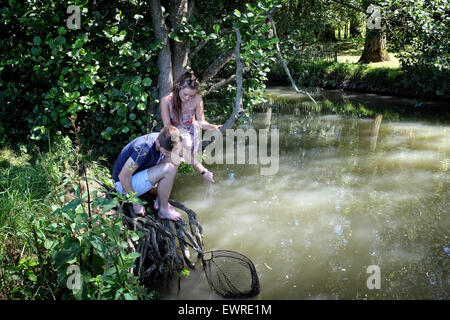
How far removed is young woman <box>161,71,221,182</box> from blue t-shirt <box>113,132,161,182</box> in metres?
0.54

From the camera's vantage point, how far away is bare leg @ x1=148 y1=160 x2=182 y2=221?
137 inches

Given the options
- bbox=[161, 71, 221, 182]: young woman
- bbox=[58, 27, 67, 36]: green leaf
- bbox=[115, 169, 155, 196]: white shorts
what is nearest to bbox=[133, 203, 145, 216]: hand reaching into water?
bbox=[115, 169, 155, 196]: white shorts

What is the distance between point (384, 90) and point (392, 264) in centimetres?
1012

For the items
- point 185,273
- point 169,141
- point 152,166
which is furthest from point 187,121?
point 185,273

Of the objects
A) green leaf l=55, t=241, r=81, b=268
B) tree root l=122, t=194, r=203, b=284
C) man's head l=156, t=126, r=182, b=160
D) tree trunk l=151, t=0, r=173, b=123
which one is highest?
tree trunk l=151, t=0, r=173, b=123

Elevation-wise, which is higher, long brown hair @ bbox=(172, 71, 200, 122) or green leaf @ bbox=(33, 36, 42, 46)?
green leaf @ bbox=(33, 36, 42, 46)

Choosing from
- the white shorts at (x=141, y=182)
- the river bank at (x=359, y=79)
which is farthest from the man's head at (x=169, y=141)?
the river bank at (x=359, y=79)

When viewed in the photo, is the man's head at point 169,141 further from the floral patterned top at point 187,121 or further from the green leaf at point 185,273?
the green leaf at point 185,273

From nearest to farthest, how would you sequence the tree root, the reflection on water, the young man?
the tree root
the young man
the reflection on water

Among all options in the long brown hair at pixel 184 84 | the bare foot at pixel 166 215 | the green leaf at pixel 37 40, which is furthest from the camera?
the green leaf at pixel 37 40

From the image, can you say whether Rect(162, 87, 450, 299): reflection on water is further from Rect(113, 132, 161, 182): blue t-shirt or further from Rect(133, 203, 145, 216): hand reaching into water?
Rect(113, 132, 161, 182): blue t-shirt

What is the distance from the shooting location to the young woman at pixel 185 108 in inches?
160

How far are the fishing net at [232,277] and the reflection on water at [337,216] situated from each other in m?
0.10
